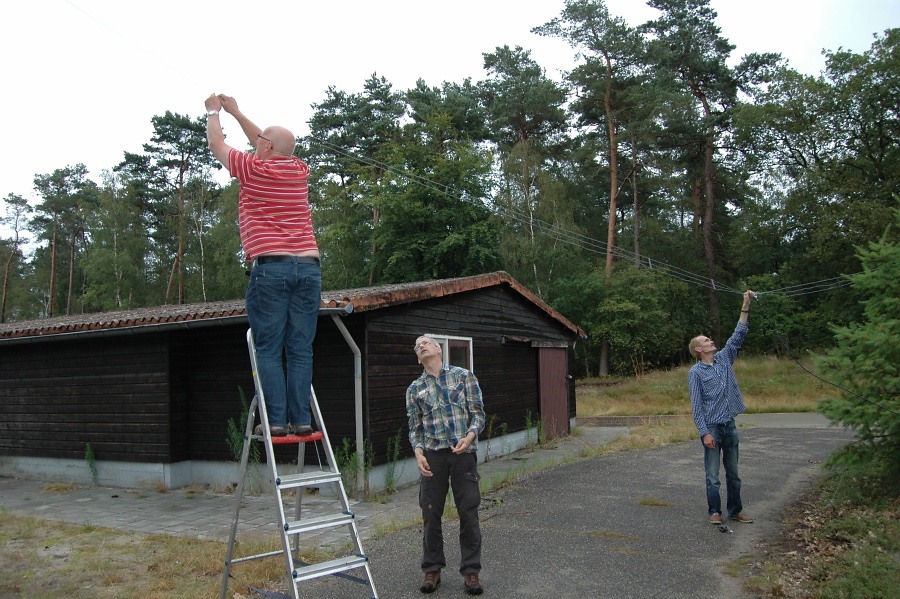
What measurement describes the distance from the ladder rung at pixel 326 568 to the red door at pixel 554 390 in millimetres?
11530

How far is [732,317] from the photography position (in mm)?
39625

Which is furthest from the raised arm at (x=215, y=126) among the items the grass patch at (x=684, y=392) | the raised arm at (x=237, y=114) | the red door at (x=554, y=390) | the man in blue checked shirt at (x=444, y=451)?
the grass patch at (x=684, y=392)

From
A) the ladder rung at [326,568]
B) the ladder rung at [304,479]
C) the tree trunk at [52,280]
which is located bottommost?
the ladder rung at [326,568]

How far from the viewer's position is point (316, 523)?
354cm

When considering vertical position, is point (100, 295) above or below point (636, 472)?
above

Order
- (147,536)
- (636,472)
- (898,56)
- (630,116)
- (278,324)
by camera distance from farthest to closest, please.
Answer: (630,116) < (898,56) < (636,472) < (147,536) < (278,324)

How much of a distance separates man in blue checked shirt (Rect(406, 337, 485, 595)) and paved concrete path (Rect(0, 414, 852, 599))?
0.32 metres

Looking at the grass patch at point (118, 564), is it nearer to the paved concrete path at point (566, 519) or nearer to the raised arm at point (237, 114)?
the paved concrete path at point (566, 519)

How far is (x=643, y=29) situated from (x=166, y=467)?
106ft

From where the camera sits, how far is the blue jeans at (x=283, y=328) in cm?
386

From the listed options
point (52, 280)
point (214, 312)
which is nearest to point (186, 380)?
point (214, 312)

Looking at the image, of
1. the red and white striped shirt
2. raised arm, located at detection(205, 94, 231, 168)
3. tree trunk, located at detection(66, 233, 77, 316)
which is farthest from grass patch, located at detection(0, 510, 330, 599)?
tree trunk, located at detection(66, 233, 77, 316)

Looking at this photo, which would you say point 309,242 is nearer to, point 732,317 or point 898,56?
point 898,56

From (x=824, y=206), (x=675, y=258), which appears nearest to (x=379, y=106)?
(x=675, y=258)
